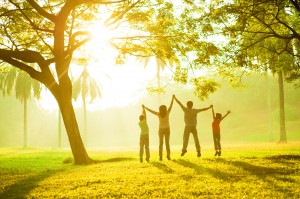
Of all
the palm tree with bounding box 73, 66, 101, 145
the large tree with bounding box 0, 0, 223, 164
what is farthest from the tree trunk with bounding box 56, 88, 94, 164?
the palm tree with bounding box 73, 66, 101, 145

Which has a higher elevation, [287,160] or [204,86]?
[204,86]

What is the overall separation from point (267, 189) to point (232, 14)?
369 inches

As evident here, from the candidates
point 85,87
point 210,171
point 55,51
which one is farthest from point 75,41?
point 85,87

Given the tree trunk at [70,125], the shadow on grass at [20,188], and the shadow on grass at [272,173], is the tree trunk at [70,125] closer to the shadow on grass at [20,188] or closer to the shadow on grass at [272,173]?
the shadow on grass at [20,188]

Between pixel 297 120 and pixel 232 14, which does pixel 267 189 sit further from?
pixel 297 120

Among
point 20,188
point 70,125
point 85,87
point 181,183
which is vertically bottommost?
point 20,188

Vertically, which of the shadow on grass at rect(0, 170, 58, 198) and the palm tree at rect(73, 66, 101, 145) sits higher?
the palm tree at rect(73, 66, 101, 145)

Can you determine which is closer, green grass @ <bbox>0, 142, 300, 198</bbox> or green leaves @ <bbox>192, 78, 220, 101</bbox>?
green grass @ <bbox>0, 142, 300, 198</bbox>

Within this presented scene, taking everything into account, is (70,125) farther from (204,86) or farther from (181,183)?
(181,183)

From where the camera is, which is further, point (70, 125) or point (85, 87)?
point (85, 87)

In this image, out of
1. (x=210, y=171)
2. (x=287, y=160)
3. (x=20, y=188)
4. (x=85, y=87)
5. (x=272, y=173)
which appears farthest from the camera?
(x=85, y=87)

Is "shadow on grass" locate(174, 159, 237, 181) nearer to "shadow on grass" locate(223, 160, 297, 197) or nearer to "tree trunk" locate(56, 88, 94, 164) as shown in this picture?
"shadow on grass" locate(223, 160, 297, 197)

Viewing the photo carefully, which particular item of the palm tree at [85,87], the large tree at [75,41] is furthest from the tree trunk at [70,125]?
the palm tree at [85,87]

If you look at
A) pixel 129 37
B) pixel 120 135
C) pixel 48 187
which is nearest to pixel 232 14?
pixel 129 37
